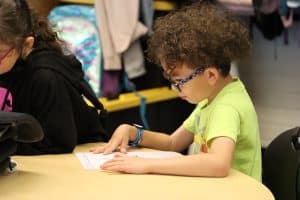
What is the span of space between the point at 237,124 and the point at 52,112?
0.44 metres

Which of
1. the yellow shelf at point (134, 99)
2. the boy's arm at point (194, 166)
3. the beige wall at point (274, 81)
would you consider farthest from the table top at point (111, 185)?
the beige wall at point (274, 81)

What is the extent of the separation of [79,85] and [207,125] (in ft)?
1.22

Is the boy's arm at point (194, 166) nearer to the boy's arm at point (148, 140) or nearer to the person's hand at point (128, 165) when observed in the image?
the person's hand at point (128, 165)

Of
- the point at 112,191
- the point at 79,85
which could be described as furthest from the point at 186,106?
the point at 112,191

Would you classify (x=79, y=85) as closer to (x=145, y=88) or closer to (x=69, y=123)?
(x=69, y=123)

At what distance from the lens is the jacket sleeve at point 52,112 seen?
129 centimetres

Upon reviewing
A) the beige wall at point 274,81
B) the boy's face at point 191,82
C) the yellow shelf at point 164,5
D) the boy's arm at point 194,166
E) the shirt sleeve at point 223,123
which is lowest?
the beige wall at point 274,81

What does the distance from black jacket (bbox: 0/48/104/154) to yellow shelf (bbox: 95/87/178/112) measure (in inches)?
36.2

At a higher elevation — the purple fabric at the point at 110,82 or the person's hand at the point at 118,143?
the person's hand at the point at 118,143

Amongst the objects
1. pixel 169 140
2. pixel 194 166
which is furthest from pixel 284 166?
pixel 169 140

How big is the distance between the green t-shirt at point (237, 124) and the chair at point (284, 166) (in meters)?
0.03

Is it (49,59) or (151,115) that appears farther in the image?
(151,115)

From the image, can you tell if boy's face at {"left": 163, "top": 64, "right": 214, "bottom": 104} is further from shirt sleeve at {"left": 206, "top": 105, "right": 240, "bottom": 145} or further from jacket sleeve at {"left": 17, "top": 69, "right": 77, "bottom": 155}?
jacket sleeve at {"left": 17, "top": 69, "right": 77, "bottom": 155}

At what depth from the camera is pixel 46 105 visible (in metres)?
1.30
